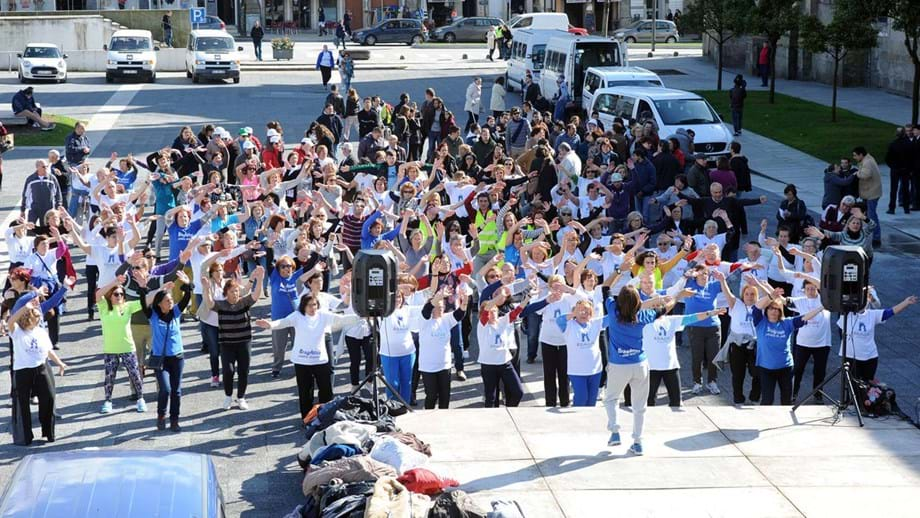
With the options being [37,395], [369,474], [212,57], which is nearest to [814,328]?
[369,474]

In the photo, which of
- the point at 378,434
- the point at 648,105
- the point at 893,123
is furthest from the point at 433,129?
the point at 378,434

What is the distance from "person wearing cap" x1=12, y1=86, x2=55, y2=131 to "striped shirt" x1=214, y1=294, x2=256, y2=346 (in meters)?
21.2

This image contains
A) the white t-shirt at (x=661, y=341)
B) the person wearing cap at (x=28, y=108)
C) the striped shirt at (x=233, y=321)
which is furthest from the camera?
the person wearing cap at (x=28, y=108)

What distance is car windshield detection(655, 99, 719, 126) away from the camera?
27828 mm

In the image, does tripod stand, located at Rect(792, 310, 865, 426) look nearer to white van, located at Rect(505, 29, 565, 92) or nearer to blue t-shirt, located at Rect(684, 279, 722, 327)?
blue t-shirt, located at Rect(684, 279, 722, 327)

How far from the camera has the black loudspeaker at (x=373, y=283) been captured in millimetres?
12695

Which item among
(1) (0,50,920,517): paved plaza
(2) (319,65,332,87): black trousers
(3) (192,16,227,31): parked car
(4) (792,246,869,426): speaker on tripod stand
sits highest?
(3) (192,16,227,31): parked car

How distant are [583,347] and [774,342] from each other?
2.13 m

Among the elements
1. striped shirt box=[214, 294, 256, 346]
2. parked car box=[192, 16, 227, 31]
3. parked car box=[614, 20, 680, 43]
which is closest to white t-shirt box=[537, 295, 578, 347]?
striped shirt box=[214, 294, 256, 346]

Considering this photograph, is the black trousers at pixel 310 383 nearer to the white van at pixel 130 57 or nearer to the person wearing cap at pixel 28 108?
the person wearing cap at pixel 28 108

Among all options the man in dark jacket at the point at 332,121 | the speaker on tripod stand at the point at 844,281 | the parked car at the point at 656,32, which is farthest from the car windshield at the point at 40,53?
the speaker on tripod stand at the point at 844,281

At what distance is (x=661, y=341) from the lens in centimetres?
1374

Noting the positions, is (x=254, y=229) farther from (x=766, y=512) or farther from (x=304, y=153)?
(x=766, y=512)

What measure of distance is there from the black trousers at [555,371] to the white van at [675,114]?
13.2 meters
